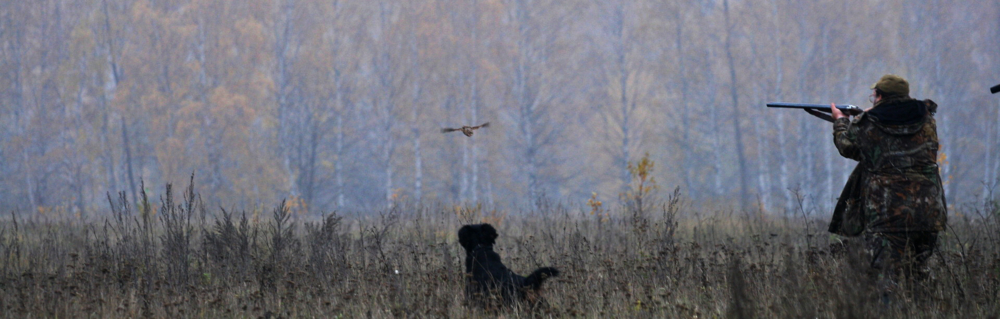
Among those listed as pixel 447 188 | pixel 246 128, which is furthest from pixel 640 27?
pixel 246 128

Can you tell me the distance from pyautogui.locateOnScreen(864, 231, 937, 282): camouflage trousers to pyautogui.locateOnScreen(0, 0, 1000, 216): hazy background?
56.1 ft

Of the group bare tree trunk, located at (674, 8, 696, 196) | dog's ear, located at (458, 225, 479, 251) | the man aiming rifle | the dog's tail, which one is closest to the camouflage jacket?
the man aiming rifle

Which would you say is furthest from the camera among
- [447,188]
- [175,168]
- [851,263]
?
[447,188]

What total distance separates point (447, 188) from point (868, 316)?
24614 millimetres

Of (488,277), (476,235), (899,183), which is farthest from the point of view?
(476,235)

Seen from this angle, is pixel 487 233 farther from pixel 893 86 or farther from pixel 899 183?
pixel 893 86

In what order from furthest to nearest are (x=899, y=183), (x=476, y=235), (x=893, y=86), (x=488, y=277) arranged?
(x=476, y=235), (x=488, y=277), (x=893, y=86), (x=899, y=183)

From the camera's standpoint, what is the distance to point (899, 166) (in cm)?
413

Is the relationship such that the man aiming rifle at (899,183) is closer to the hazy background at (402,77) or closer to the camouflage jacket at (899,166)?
the camouflage jacket at (899,166)

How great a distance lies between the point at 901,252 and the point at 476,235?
2.54 m

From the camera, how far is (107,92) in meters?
22.5

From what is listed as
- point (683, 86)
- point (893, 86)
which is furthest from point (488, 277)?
point (683, 86)

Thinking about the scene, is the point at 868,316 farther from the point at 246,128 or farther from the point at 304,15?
the point at 304,15

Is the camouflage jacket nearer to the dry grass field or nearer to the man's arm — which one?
the man's arm
